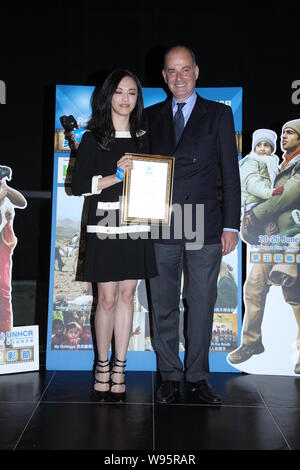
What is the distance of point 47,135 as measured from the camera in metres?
4.58

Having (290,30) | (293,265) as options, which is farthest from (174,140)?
(290,30)

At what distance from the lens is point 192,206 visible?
2.48m

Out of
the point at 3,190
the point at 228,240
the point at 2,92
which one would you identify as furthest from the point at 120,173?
the point at 2,92

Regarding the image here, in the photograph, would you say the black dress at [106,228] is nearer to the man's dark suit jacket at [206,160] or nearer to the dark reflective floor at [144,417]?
the man's dark suit jacket at [206,160]

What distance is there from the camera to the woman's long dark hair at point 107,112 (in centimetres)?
238

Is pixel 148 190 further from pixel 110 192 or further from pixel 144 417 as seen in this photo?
pixel 144 417

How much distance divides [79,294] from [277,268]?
122 cm

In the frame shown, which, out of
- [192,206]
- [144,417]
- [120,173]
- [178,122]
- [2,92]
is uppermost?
[2,92]

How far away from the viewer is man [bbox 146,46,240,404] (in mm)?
2477

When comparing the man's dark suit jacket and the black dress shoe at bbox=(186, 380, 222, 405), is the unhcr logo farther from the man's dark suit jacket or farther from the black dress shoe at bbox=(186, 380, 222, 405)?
the black dress shoe at bbox=(186, 380, 222, 405)

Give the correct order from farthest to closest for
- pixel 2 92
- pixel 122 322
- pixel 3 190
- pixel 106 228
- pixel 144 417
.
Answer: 1. pixel 2 92
2. pixel 3 190
3. pixel 122 322
4. pixel 106 228
5. pixel 144 417

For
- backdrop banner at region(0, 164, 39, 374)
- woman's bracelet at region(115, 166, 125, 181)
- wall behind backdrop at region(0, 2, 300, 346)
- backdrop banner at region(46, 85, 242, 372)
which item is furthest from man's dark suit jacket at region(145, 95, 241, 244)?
wall behind backdrop at region(0, 2, 300, 346)

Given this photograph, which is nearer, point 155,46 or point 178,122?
point 178,122

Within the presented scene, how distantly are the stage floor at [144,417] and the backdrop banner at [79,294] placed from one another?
0.15 meters
